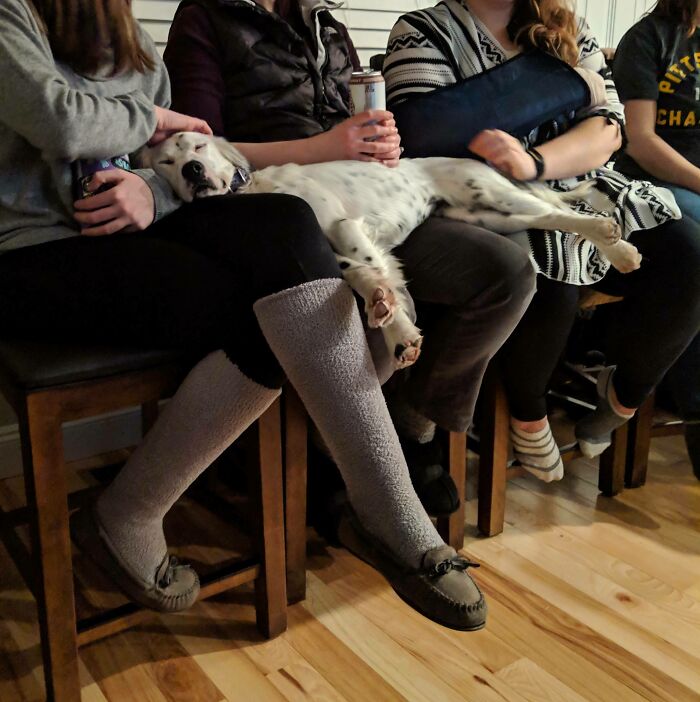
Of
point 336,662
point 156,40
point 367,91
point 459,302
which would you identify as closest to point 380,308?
point 459,302

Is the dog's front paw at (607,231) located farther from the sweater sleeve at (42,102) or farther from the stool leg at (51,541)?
the stool leg at (51,541)

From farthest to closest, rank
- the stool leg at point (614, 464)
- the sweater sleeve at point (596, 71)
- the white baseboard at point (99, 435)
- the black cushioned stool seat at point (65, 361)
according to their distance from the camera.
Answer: the white baseboard at point (99, 435) → the stool leg at point (614, 464) → the sweater sleeve at point (596, 71) → the black cushioned stool seat at point (65, 361)

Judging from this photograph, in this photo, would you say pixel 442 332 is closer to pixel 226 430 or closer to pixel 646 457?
pixel 226 430

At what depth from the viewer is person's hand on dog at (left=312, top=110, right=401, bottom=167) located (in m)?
1.54

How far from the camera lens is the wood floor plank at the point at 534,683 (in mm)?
1281

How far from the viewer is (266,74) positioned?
5.50 feet

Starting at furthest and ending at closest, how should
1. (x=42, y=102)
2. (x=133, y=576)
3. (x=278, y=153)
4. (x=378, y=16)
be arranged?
(x=378, y=16), (x=278, y=153), (x=133, y=576), (x=42, y=102)

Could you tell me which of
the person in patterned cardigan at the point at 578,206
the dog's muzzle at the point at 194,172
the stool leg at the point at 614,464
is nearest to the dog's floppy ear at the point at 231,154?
the dog's muzzle at the point at 194,172

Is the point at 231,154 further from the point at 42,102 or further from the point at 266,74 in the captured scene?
the point at 42,102

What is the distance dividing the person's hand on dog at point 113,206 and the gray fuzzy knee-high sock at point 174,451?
0.25m

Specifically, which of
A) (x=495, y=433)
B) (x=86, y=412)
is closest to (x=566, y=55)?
(x=495, y=433)

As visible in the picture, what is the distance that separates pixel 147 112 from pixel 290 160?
0.35 metres

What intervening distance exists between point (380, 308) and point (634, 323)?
31.8 inches

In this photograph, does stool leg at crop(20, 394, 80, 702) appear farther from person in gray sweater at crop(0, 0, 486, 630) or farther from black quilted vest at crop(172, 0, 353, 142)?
black quilted vest at crop(172, 0, 353, 142)
